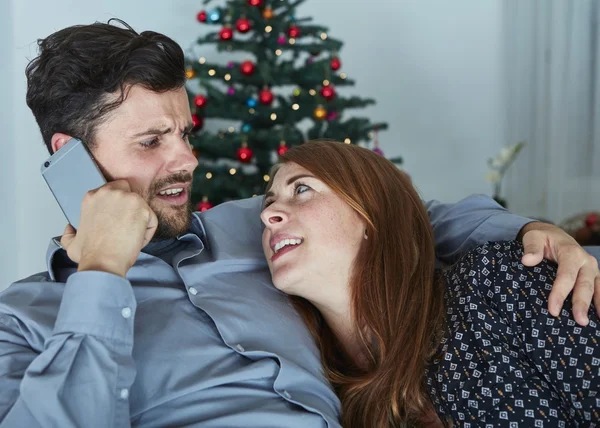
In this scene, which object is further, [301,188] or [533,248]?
[301,188]

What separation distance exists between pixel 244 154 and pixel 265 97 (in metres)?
0.25

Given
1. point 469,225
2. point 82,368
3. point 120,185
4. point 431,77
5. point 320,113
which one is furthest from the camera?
point 431,77

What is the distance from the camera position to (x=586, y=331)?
1.24 metres

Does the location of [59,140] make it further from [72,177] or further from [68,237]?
[68,237]

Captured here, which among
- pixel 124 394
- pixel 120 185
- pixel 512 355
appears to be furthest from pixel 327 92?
pixel 124 394

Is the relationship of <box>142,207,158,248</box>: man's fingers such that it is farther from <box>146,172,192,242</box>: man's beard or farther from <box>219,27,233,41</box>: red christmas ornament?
<box>219,27,233,41</box>: red christmas ornament

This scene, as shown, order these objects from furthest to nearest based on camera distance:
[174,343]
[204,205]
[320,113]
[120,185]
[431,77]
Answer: [431,77] < [320,113] < [204,205] < [120,185] < [174,343]

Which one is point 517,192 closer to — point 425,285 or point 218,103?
point 218,103

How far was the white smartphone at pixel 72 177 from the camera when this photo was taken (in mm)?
1488

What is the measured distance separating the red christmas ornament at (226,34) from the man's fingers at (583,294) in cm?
196

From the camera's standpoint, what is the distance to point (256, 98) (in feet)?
9.61

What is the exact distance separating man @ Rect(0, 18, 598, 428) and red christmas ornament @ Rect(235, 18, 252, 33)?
4.02 ft

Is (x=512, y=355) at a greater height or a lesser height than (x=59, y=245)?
lesser

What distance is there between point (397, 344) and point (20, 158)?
7.73 ft
